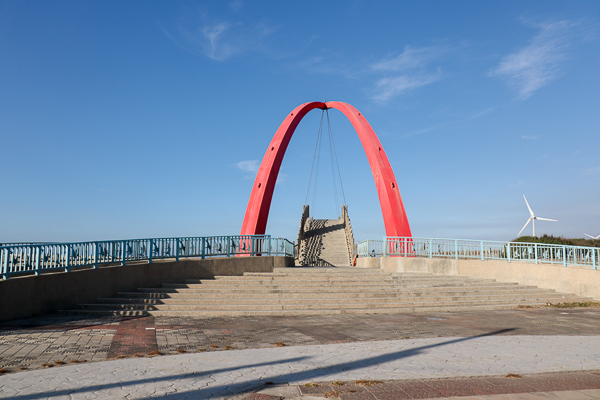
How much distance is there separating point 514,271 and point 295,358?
40.2 feet

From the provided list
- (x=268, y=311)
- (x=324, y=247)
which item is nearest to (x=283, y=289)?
(x=268, y=311)

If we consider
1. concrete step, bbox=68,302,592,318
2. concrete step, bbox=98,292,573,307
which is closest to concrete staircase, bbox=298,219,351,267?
concrete step, bbox=98,292,573,307

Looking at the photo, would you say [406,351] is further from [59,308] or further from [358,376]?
[59,308]

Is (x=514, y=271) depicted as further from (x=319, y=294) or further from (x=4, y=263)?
(x=4, y=263)

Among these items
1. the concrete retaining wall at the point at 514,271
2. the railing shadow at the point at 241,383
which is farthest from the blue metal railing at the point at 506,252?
the railing shadow at the point at 241,383

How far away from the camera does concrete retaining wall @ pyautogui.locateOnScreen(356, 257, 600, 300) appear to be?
530 inches

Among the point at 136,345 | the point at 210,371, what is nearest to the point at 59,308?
the point at 136,345

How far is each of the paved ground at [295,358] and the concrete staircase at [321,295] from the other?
1358 millimetres

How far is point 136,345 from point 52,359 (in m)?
1.36

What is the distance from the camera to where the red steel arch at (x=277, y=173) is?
26.1m

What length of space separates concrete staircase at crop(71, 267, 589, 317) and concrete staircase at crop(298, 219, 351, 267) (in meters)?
9.25

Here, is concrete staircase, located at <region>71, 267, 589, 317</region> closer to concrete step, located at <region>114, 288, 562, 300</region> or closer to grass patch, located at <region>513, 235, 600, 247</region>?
concrete step, located at <region>114, 288, 562, 300</region>

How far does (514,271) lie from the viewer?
1520 cm

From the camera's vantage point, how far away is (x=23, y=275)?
10547 mm
